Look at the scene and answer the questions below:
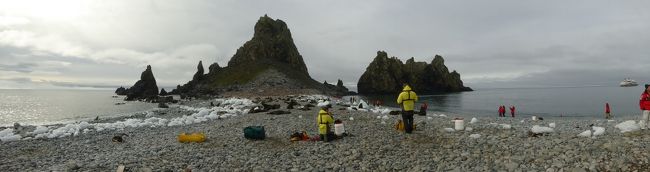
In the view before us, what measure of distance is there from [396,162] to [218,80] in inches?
5599

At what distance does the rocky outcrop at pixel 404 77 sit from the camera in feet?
495

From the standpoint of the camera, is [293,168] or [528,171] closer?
[528,171]

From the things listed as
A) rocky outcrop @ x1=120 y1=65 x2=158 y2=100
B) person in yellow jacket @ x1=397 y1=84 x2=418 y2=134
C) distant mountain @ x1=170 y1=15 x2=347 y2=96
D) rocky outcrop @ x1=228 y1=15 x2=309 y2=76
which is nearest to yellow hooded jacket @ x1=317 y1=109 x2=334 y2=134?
person in yellow jacket @ x1=397 y1=84 x2=418 y2=134

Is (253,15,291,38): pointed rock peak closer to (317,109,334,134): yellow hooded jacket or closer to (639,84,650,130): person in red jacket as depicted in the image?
(317,109,334,134): yellow hooded jacket

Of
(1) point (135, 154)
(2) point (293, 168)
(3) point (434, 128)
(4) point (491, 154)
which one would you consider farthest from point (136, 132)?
(4) point (491, 154)

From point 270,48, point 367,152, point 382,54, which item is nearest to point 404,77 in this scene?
point 382,54

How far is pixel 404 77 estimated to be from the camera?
157 metres

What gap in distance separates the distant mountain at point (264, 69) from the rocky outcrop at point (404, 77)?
1240 cm

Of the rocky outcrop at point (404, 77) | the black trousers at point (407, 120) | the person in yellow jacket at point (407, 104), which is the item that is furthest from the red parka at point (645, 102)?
the rocky outcrop at point (404, 77)

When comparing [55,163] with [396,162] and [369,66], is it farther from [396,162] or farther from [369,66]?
[369,66]

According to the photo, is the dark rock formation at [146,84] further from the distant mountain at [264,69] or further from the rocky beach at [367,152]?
the rocky beach at [367,152]

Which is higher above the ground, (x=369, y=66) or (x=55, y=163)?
(x=369, y=66)

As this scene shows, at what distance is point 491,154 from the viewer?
13383 millimetres

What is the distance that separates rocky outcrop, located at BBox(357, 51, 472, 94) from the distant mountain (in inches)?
488
